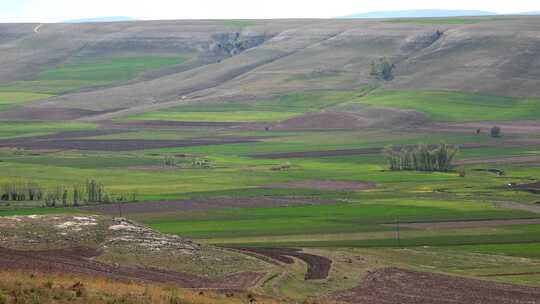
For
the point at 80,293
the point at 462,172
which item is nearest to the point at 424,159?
the point at 462,172

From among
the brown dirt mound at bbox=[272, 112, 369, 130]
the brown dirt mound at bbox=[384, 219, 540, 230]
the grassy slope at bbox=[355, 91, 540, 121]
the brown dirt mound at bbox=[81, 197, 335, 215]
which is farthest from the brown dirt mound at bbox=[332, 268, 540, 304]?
the grassy slope at bbox=[355, 91, 540, 121]

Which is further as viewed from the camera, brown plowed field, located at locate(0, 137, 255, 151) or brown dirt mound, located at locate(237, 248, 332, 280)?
brown plowed field, located at locate(0, 137, 255, 151)

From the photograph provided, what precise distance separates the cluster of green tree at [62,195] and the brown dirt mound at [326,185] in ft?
48.4

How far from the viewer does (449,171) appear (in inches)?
4574

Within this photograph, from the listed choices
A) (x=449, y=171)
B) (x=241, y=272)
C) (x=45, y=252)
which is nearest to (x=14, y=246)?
(x=45, y=252)

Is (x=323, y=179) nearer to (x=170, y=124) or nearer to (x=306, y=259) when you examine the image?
(x=306, y=259)

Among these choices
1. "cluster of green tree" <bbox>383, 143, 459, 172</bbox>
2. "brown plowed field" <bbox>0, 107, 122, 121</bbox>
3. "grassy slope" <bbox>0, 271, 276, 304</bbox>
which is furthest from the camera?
"brown plowed field" <bbox>0, 107, 122, 121</bbox>

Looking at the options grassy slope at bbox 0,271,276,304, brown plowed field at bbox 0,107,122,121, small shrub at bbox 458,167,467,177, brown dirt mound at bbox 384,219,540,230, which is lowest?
small shrub at bbox 458,167,467,177

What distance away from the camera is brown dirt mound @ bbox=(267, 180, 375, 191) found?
3994 inches

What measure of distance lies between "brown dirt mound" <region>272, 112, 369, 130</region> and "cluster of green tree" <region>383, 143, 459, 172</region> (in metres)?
41.9

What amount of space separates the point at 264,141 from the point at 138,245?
93.8 meters

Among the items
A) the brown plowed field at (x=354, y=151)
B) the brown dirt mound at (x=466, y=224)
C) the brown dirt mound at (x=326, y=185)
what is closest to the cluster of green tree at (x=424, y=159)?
the brown plowed field at (x=354, y=151)

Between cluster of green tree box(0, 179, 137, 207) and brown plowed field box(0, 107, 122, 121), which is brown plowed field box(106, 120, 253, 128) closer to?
brown plowed field box(0, 107, 122, 121)

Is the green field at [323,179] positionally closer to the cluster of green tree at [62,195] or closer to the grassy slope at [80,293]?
the cluster of green tree at [62,195]
